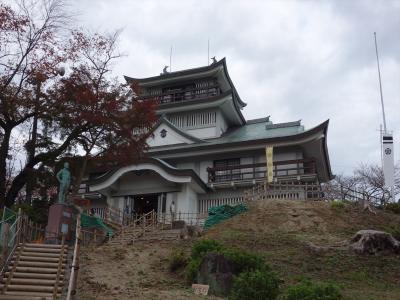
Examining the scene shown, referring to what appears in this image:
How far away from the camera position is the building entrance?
3253 centimetres

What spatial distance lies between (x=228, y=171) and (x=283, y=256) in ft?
A: 48.5

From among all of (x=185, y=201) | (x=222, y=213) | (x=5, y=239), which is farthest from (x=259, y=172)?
(x=5, y=239)

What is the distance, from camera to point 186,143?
110 feet

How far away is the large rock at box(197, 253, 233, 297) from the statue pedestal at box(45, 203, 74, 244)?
24.3 ft

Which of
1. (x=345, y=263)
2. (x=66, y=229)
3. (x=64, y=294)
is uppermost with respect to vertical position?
(x=66, y=229)

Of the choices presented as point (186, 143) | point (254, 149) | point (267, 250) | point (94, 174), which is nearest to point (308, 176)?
point (254, 149)

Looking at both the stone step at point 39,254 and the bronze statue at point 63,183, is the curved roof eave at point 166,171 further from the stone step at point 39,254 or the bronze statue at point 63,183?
the stone step at point 39,254

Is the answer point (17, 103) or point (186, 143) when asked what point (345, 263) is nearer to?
point (17, 103)

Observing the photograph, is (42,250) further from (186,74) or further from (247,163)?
(186,74)

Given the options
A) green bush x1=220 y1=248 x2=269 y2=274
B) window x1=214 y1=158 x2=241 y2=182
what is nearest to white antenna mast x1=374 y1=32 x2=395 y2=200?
window x1=214 y1=158 x2=241 y2=182

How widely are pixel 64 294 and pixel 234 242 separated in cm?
805

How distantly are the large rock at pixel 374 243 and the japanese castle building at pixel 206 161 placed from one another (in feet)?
36.1

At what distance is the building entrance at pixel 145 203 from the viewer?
32.5m

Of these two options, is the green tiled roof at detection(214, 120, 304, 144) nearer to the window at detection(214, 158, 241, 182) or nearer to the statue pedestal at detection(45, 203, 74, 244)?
the window at detection(214, 158, 241, 182)
